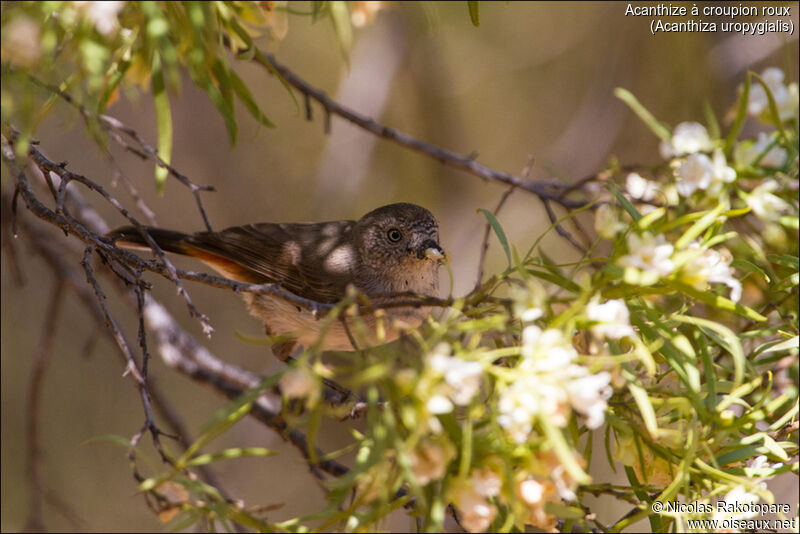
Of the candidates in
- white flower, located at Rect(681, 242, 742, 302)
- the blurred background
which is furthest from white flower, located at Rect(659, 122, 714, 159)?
the blurred background

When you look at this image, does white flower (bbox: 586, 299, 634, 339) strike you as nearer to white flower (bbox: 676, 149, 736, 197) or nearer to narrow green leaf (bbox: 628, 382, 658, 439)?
narrow green leaf (bbox: 628, 382, 658, 439)

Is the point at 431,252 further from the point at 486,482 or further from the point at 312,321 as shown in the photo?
the point at 486,482

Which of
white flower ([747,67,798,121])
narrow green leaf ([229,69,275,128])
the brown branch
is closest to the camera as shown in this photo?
narrow green leaf ([229,69,275,128])

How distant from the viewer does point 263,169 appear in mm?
7227

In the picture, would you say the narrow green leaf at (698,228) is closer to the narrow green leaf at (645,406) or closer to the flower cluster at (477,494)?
the narrow green leaf at (645,406)

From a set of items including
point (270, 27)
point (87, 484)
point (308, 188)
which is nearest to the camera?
point (270, 27)

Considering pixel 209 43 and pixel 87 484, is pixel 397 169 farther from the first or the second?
pixel 209 43

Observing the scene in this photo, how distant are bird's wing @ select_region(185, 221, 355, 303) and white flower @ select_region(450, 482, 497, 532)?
234 centimetres

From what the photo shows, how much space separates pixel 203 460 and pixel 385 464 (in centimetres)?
39

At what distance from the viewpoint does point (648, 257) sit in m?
1.76

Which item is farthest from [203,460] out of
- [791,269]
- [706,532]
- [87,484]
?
[87,484]

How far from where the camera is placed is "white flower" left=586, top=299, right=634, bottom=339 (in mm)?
1625

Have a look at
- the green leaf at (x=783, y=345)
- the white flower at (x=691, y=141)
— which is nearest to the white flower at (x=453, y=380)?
the green leaf at (x=783, y=345)

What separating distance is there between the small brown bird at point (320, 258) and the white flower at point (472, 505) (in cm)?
224
